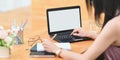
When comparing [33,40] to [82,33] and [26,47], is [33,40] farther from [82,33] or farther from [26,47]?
[82,33]

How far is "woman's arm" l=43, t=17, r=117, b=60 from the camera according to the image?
1845 mm

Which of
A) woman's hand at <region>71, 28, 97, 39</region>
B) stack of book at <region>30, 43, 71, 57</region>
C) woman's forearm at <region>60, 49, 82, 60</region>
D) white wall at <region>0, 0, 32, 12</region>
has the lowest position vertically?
woman's forearm at <region>60, 49, 82, 60</region>

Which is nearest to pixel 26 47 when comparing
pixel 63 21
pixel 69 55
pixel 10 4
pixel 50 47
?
pixel 50 47

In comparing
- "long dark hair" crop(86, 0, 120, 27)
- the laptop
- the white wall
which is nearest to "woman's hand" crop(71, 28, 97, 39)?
the laptop

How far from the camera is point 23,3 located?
526 cm

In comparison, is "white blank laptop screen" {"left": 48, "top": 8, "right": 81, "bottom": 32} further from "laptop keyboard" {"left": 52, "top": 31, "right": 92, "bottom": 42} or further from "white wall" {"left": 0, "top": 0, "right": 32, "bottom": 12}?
"white wall" {"left": 0, "top": 0, "right": 32, "bottom": 12}

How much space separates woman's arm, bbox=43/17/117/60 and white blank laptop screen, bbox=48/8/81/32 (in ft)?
1.70

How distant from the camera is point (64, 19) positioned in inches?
103

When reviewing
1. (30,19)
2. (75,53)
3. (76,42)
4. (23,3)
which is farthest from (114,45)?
(23,3)

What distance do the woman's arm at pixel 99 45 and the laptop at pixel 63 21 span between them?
0.38 metres

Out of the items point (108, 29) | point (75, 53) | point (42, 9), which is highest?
point (42, 9)

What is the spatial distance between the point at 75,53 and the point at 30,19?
1082 millimetres

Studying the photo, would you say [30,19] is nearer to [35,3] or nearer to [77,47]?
[35,3]

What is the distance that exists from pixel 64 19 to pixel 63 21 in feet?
0.07
